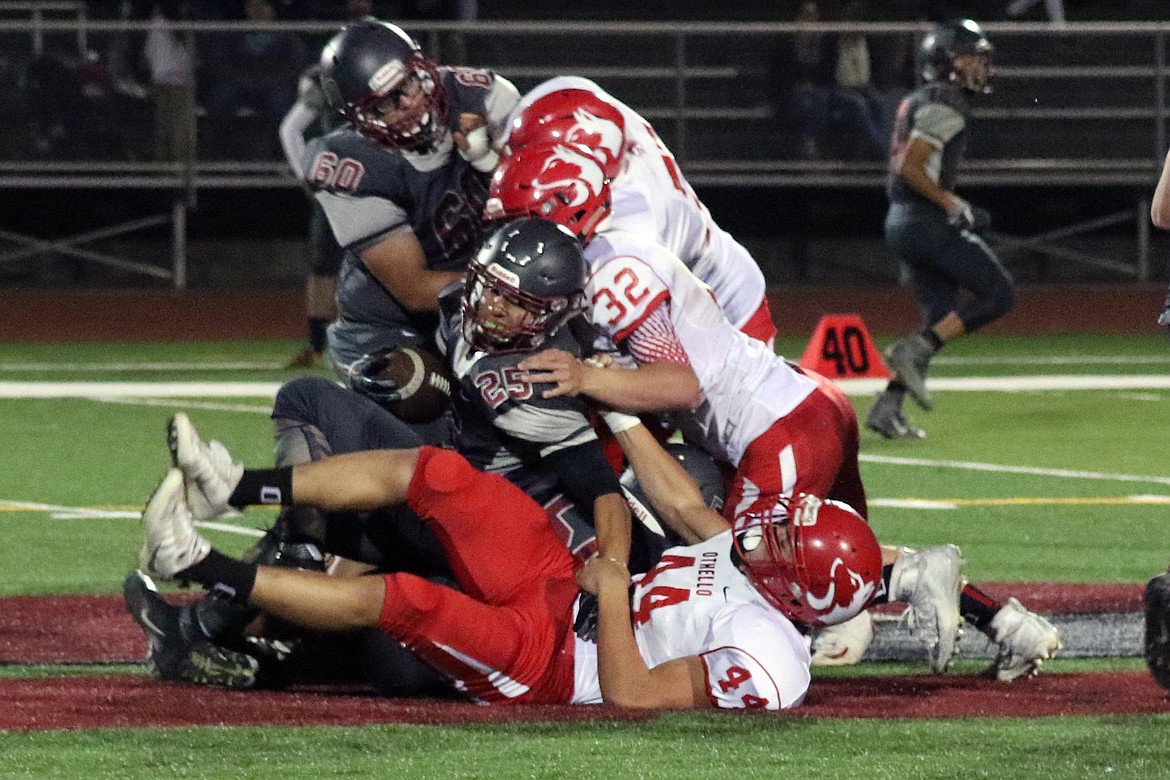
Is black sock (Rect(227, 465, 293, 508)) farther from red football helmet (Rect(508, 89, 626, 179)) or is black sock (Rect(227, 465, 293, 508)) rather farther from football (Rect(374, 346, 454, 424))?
red football helmet (Rect(508, 89, 626, 179))

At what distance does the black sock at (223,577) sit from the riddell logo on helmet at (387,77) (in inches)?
69.9

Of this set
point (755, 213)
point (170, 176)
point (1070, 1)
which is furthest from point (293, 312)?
point (1070, 1)

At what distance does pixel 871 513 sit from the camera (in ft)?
27.1

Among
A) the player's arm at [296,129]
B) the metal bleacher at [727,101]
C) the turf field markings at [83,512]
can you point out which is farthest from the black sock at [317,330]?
the turf field markings at [83,512]

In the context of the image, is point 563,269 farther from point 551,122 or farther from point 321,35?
point 321,35

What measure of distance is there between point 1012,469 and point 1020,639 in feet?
14.1

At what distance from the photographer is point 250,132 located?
1612 centimetres

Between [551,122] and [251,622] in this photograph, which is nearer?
[251,622]

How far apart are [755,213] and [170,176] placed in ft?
15.1

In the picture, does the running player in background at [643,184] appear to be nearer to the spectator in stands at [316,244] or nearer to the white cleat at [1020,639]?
the white cleat at [1020,639]

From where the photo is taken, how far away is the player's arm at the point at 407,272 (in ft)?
21.1

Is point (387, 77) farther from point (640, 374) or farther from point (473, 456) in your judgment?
point (640, 374)

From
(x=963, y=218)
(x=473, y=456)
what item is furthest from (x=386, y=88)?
(x=963, y=218)

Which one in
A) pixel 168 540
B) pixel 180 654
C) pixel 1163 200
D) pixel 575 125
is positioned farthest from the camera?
pixel 575 125
